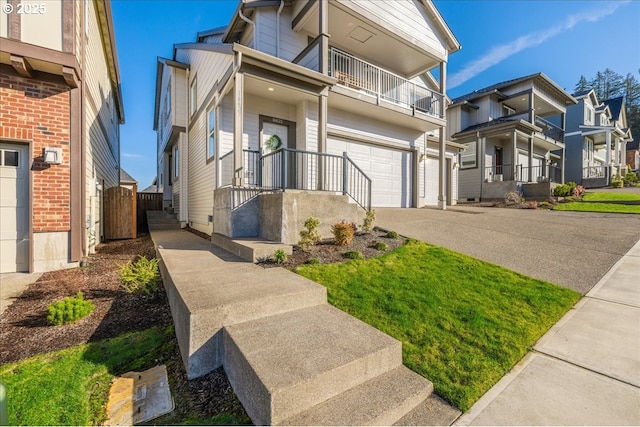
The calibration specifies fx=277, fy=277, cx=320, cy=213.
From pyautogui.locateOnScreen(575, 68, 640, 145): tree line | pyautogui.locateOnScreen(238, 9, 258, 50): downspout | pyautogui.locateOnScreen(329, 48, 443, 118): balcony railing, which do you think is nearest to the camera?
pyautogui.locateOnScreen(238, 9, 258, 50): downspout

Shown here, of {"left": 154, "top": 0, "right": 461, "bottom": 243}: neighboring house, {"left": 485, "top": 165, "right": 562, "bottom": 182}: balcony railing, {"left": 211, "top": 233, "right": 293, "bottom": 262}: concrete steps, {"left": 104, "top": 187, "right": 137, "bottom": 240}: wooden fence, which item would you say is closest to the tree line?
{"left": 485, "top": 165, "right": 562, "bottom": 182}: balcony railing

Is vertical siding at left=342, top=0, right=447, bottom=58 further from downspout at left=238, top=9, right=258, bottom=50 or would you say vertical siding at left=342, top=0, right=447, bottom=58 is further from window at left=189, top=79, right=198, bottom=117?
window at left=189, top=79, right=198, bottom=117

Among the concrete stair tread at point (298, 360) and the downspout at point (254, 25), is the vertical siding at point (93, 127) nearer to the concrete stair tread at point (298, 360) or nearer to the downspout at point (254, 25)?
the downspout at point (254, 25)

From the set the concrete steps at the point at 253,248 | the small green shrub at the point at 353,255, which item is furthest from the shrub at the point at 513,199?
the concrete steps at the point at 253,248

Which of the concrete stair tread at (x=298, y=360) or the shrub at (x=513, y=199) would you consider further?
the shrub at (x=513, y=199)

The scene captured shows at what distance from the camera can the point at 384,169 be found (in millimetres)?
10812

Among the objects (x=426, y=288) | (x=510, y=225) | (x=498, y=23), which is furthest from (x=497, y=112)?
(x=426, y=288)

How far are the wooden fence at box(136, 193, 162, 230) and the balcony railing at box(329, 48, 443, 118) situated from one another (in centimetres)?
1101

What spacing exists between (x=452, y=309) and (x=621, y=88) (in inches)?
2533

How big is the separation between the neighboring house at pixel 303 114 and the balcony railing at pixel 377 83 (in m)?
0.05

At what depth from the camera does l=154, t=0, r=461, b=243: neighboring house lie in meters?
6.33

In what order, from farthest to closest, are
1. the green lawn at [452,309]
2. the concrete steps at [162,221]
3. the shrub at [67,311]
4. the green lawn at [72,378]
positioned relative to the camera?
the concrete steps at [162,221] → the shrub at [67,311] → the green lawn at [452,309] → the green lawn at [72,378]

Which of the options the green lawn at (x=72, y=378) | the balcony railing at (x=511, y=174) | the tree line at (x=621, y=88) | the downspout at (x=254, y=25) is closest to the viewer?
the green lawn at (x=72, y=378)

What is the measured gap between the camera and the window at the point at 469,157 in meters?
16.6
